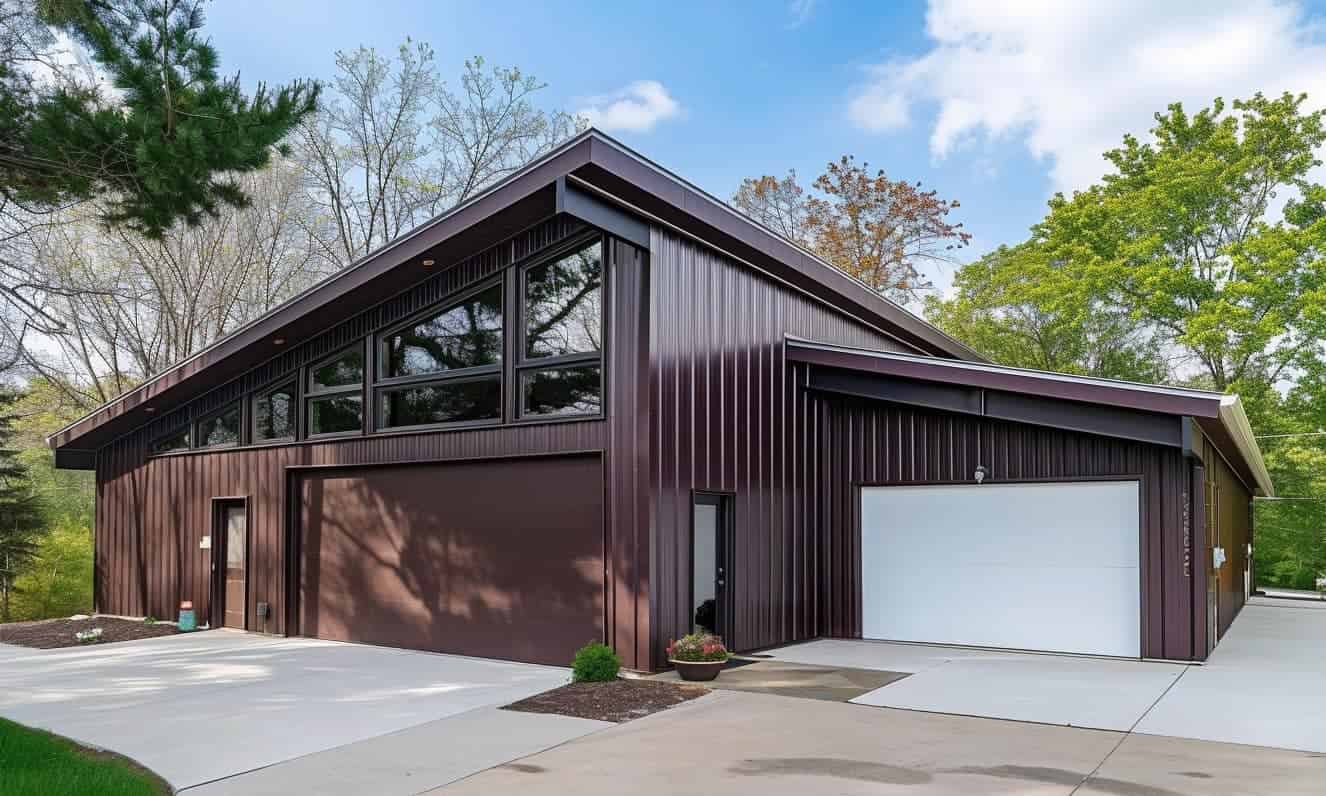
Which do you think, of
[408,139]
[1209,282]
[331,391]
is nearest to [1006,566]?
[331,391]

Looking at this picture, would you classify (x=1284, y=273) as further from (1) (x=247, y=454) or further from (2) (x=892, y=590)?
(1) (x=247, y=454)

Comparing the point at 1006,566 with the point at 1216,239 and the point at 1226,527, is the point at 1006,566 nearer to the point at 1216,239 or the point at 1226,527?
the point at 1226,527

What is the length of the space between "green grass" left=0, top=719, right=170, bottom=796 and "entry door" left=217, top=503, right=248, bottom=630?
648 cm

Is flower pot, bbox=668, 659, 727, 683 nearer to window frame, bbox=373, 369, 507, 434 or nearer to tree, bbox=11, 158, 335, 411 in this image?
window frame, bbox=373, 369, 507, 434

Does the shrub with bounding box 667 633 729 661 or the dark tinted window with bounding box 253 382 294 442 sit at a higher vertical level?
the dark tinted window with bounding box 253 382 294 442

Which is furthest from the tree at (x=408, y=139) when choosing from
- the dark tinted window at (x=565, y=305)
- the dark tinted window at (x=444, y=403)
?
the dark tinted window at (x=565, y=305)

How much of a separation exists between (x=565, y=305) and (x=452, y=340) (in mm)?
1790

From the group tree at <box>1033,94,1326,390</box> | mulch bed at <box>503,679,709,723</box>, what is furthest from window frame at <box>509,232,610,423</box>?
tree at <box>1033,94,1326,390</box>

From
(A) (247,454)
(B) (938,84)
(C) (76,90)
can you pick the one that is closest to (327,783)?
(C) (76,90)

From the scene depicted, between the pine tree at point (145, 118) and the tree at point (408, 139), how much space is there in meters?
15.3

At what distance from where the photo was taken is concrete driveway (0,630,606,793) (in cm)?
595

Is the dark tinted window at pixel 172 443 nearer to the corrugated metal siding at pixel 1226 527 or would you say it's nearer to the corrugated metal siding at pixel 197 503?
the corrugated metal siding at pixel 197 503

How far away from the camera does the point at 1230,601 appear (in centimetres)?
1426

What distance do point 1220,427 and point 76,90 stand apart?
10720mm
